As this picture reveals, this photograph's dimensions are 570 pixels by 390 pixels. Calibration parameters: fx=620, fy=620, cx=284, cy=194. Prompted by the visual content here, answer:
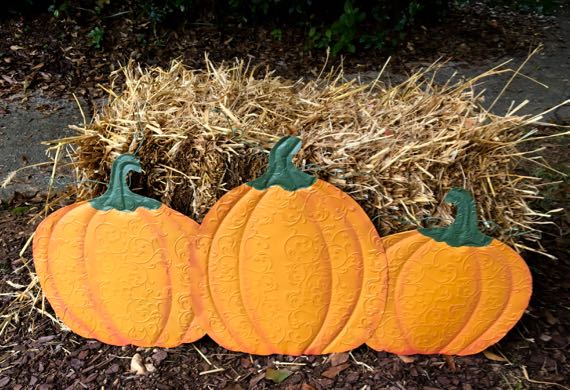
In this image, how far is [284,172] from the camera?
1.98 metres

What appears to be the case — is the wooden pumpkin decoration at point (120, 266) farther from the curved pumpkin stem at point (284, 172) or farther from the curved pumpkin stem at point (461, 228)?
the curved pumpkin stem at point (461, 228)

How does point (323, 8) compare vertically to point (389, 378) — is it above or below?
above

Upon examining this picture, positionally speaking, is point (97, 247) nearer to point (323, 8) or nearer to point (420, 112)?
point (420, 112)

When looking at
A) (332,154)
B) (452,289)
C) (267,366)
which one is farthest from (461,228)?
(267,366)

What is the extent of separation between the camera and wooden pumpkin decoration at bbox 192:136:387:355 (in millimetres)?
2012

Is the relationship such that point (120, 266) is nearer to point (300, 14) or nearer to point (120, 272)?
Result: point (120, 272)

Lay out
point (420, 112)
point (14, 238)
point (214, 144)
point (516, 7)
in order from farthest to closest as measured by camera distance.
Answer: point (516, 7) → point (14, 238) → point (420, 112) → point (214, 144)

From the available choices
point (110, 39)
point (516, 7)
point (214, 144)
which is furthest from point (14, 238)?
point (516, 7)

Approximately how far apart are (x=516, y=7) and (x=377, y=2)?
69.2 inches

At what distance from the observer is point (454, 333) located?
7.18 feet

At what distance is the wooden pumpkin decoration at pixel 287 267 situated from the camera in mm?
2012

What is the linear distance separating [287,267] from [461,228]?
589 mm

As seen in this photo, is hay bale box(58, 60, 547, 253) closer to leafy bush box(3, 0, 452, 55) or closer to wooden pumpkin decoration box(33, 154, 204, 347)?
wooden pumpkin decoration box(33, 154, 204, 347)

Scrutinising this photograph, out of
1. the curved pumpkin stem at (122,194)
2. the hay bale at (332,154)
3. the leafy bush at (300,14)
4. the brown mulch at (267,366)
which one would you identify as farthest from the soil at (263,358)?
the leafy bush at (300,14)
